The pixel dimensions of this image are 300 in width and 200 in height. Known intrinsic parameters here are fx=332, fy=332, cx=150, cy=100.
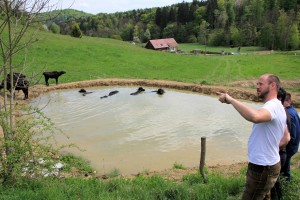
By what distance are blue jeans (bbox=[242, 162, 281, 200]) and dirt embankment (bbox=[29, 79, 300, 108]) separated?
15668 millimetres

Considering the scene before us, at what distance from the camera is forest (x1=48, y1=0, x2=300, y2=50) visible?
70125 mm

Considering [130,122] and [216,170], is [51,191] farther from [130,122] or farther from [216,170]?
[130,122]

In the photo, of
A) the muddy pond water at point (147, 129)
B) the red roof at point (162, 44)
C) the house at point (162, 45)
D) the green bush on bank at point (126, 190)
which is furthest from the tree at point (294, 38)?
the green bush on bank at point (126, 190)

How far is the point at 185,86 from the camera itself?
23219 millimetres

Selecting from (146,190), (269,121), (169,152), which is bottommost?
(169,152)

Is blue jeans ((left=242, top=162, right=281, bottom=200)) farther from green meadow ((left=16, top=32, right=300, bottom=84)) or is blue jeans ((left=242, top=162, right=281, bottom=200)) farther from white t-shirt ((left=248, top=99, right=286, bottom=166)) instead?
green meadow ((left=16, top=32, right=300, bottom=84))

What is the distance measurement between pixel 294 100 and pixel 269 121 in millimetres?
15534

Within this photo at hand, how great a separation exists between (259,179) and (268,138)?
0.55 metres

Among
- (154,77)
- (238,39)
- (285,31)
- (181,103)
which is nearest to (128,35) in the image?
(238,39)

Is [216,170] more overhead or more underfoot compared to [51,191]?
more underfoot

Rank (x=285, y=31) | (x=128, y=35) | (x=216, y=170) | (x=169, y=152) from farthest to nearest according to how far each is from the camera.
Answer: (x=128, y=35), (x=285, y=31), (x=169, y=152), (x=216, y=170)

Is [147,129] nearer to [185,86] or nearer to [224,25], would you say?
[185,86]

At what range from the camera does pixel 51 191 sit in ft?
18.8

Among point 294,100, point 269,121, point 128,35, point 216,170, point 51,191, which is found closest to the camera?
point 269,121
